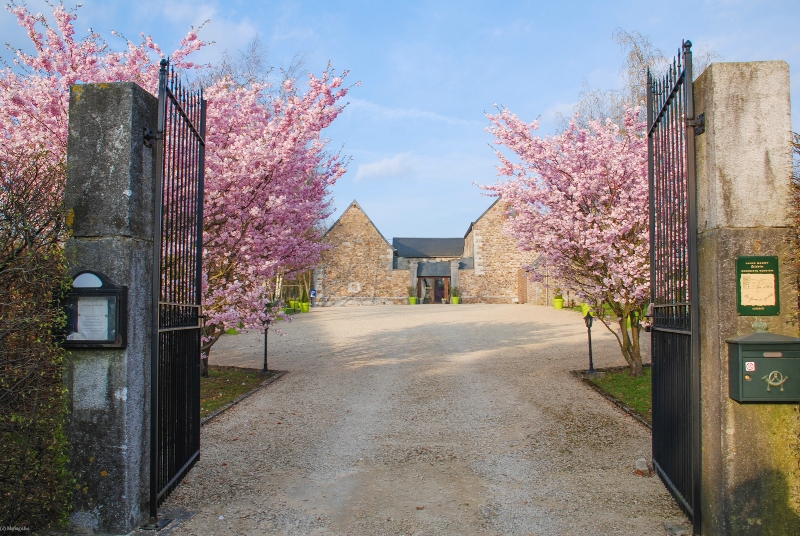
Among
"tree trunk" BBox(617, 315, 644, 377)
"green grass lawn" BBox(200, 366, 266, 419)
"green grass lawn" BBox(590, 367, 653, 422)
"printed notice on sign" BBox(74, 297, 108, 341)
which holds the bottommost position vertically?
"green grass lawn" BBox(200, 366, 266, 419)

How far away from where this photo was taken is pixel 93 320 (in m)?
3.76

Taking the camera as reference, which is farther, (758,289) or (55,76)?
(55,76)

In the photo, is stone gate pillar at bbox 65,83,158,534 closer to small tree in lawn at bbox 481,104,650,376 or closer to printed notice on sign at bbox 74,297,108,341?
printed notice on sign at bbox 74,297,108,341

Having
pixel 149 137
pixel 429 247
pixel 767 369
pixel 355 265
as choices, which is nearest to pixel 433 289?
pixel 429 247

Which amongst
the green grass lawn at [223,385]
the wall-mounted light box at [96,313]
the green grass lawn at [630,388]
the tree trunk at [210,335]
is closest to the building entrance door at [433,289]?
the green grass lawn at [223,385]

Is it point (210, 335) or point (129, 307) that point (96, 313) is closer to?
point (129, 307)

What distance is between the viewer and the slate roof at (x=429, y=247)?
41.2 m

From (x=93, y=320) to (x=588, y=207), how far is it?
27.8 ft

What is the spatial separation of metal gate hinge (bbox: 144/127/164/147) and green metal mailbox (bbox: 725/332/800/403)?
157 inches

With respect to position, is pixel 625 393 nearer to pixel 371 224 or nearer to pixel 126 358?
pixel 126 358

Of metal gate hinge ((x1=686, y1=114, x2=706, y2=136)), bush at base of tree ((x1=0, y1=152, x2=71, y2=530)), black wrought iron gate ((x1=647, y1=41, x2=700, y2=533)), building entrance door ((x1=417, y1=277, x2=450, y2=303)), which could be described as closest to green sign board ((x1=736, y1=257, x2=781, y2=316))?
black wrought iron gate ((x1=647, y1=41, x2=700, y2=533))

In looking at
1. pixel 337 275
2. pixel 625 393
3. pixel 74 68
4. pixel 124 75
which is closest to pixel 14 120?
pixel 74 68

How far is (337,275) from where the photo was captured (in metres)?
36.9

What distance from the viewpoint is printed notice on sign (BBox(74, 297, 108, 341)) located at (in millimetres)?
3760
